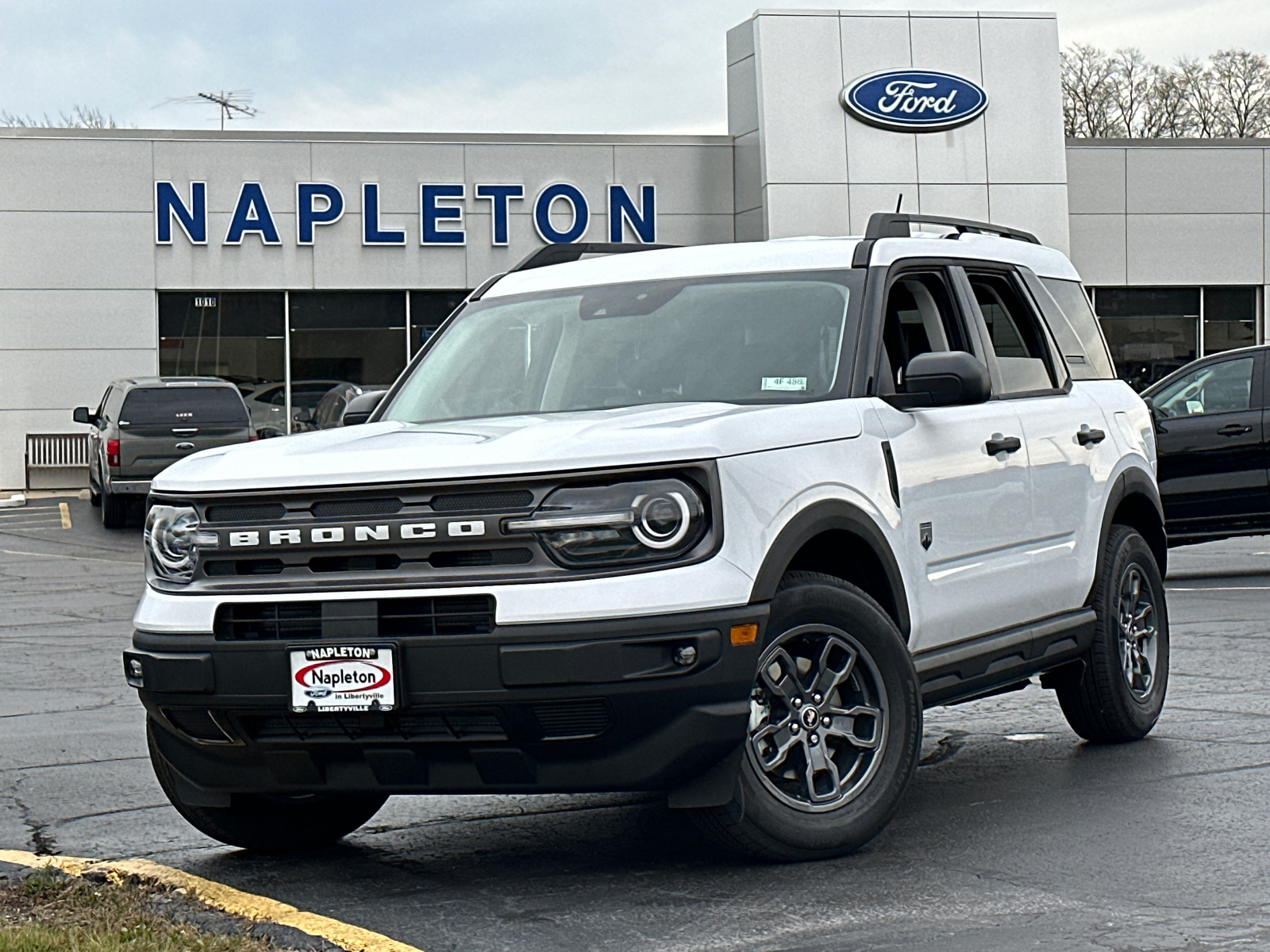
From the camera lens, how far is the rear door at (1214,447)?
14.3 meters

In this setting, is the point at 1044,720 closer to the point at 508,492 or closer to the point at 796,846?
the point at 796,846

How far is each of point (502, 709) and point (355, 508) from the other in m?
0.70

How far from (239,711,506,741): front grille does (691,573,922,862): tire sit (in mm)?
692

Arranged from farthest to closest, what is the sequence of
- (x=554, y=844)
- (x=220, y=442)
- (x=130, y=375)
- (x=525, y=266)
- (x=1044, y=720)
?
(x=130, y=375), (x=220, y=442), (x=1044, y=720), (x=525, y=266), (x=554, y=844)

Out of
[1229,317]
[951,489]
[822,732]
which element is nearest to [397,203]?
[1229,317]

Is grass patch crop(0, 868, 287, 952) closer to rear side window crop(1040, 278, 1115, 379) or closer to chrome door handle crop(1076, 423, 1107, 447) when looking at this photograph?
chrome door handle crop(1076, 423, 1107, 447)

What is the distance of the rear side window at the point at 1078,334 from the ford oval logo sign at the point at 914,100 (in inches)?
884

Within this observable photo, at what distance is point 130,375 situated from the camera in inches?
1172

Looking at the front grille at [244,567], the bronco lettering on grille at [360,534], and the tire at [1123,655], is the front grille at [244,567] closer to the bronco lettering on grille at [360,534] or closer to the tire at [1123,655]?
the bronco lettering on grille at [360,534]

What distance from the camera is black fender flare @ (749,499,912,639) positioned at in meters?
Answer: 4.98

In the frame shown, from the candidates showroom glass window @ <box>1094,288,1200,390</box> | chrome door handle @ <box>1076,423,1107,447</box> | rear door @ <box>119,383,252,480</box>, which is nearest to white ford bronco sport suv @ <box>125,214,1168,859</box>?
chrome door handle @ <box>1076,423,1107,447</box>

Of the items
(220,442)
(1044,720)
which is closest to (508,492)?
(1044,720)

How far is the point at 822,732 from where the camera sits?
5.31m

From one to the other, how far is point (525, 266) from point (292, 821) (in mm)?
2406
